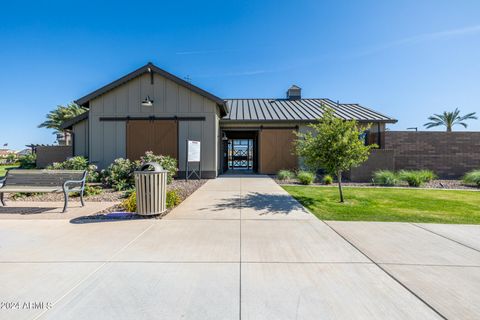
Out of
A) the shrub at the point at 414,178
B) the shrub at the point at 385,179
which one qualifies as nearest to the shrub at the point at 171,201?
the shrub at the point at 385,179

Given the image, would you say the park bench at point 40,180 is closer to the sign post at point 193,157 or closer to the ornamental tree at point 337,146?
the sign post at point 193,157

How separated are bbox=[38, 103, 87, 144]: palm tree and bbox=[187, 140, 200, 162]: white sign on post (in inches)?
944

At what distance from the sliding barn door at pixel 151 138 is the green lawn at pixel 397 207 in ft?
25.0

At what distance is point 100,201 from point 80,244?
3763mm

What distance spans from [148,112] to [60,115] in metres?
25.2

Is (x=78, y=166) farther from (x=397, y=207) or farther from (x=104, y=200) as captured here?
(x=397, y=207)

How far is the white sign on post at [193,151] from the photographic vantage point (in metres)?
11.4

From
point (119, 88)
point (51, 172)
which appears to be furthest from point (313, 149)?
point (119, 88)

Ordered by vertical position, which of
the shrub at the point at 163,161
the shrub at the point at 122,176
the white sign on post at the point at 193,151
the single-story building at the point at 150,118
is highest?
the single-story building at the point at 150,118

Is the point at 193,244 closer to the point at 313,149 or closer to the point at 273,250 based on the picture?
the point at 273,250

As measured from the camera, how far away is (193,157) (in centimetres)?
1166

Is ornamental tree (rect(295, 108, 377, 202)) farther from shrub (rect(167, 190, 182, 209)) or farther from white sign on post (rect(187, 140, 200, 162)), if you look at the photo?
white sign on post (rect(187, 140, 200, 162))

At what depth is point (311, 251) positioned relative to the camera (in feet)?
12.1

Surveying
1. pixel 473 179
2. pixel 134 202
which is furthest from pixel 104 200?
pixel 473 179
